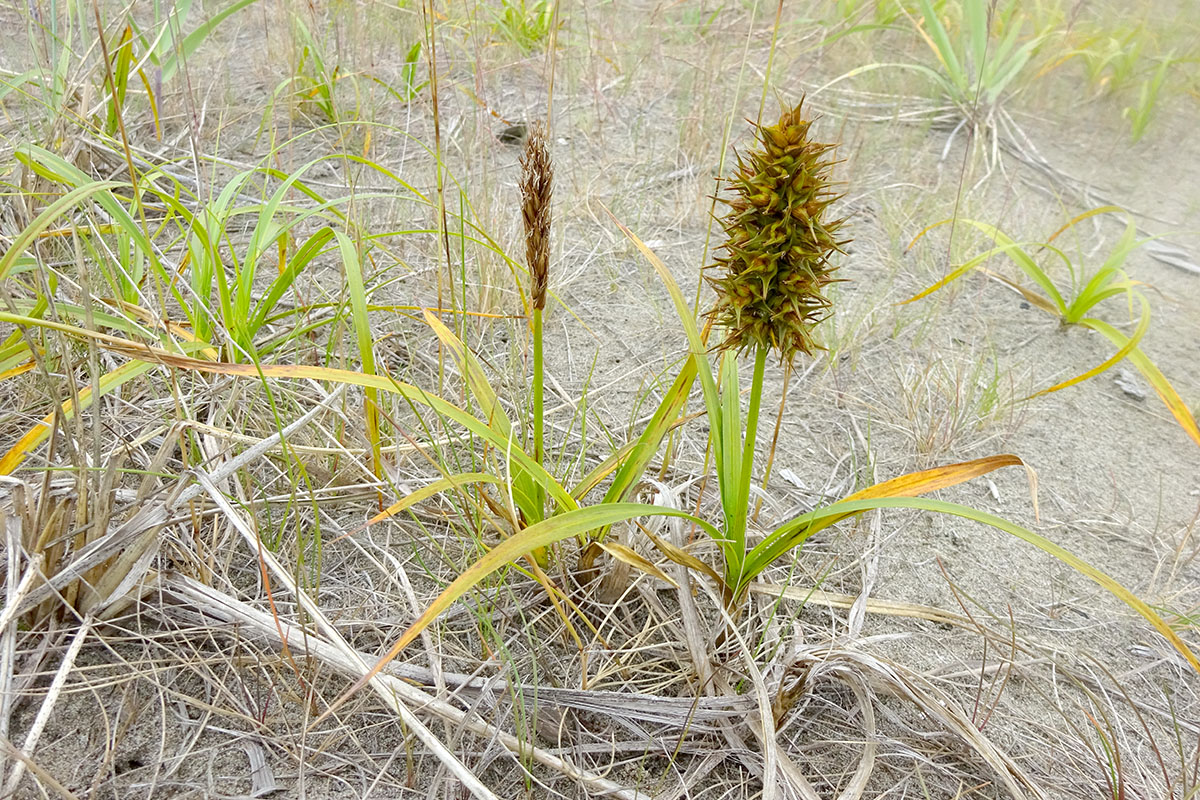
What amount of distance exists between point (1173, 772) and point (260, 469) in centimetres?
169

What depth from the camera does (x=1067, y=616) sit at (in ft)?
4.79

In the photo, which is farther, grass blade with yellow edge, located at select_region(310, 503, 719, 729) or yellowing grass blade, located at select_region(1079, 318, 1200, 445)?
yellowing grass blade, located at select_region(1079, 318, 1200, 445)

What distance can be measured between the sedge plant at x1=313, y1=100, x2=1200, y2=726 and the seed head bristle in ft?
0.79

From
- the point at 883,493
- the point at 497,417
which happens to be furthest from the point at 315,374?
the point at 883,493

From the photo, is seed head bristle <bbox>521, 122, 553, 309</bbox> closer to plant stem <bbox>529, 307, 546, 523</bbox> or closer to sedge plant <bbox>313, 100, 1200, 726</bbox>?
plant stem <bbox>529, 307, 546, 523</bbox>

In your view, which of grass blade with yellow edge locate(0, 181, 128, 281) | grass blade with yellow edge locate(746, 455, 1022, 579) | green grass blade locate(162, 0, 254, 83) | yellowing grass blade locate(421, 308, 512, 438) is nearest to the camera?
grass blade with yellow edge locate(0, 181, 128, 281)

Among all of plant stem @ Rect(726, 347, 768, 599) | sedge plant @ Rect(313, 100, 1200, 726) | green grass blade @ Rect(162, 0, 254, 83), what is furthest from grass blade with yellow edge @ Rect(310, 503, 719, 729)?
green grass blade @ Rect(162, 0, 254, 83)

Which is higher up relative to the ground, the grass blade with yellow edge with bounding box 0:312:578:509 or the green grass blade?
the green grass blade

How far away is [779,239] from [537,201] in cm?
32

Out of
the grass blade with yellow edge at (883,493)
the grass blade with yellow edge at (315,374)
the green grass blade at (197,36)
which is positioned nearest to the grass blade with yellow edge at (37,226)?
the grass blade with yellow edge at (315,374)

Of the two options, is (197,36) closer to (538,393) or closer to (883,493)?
(538,393)

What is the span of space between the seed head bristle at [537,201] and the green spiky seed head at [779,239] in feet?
0.78

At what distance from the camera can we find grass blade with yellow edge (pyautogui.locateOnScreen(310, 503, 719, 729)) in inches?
36.1

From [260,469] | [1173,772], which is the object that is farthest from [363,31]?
[1173,772]
